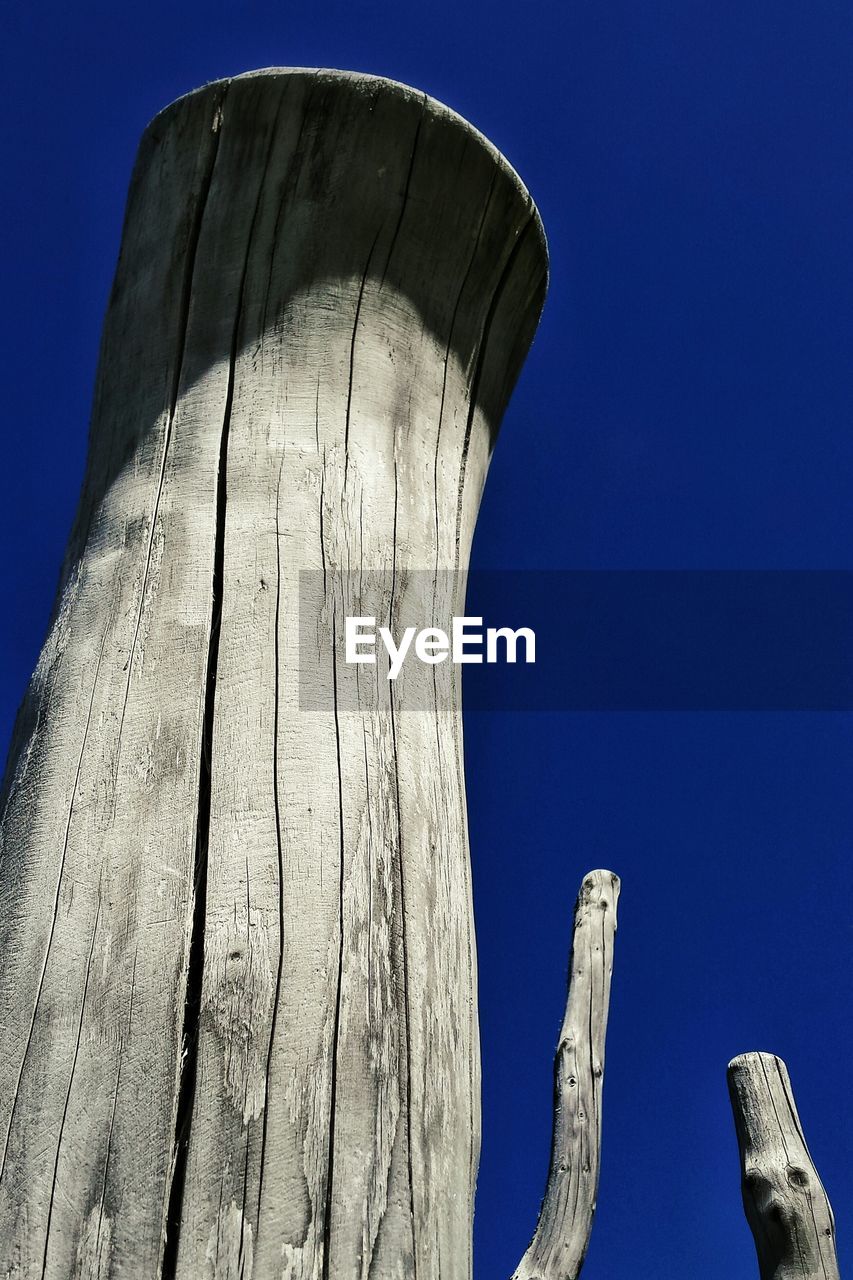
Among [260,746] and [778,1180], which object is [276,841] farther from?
[778,1180]

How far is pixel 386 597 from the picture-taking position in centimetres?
145

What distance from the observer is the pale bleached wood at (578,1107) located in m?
2.59

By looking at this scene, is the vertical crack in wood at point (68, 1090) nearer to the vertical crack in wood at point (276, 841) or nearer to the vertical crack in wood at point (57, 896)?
the vertical crack in wood at point (57, 896)

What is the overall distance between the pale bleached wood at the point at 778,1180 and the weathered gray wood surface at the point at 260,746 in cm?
215

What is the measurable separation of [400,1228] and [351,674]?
62cm

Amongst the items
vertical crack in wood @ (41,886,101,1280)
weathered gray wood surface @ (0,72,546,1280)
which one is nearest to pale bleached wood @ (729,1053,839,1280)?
weathered gray wood surface @ (0,72,546,1280)

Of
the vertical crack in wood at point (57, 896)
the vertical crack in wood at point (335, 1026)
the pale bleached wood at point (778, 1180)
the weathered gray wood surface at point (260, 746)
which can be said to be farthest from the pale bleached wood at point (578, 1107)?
the vertical crack in wood at point (57, 896)

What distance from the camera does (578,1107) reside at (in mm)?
2754

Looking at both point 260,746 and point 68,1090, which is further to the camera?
point 260,746

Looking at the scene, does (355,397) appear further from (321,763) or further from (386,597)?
(321,763)

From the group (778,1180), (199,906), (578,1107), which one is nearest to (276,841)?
(199,906)

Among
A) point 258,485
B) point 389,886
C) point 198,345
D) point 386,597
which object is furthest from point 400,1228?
point 198,345

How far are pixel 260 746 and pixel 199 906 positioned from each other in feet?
0.65

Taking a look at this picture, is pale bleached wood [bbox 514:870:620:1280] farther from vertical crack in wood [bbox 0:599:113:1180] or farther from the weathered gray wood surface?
vertical crack in wood [bbox 0:599:113:1180]
